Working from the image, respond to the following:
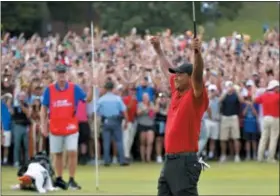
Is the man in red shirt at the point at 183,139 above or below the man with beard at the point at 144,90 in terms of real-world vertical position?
below

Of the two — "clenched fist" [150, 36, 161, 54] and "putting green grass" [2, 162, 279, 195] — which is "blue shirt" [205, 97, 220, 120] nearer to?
"putting green grass" [2, 162, 279, 195]

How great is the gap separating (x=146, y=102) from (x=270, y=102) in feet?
9.51

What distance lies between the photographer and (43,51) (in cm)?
2880

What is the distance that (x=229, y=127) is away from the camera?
25641 mm

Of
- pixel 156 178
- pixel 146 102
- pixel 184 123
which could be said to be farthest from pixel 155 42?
pixel 146 102

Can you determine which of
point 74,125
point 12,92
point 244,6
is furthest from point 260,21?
point 74,125

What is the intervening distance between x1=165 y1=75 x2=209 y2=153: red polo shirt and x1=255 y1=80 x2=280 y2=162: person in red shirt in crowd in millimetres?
13397

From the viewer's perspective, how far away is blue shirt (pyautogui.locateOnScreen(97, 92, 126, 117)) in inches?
948

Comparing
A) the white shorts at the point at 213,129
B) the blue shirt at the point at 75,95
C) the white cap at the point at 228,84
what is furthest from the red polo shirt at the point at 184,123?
the white shorts at the point at 213,129

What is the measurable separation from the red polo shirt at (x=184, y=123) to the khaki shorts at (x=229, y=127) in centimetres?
1430

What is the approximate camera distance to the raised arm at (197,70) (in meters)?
10.3

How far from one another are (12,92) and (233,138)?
562 centimetres

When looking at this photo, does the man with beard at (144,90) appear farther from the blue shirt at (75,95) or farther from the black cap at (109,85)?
the blue shirt at (75,95)

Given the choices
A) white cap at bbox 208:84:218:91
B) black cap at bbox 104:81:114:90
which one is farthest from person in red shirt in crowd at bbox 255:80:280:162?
black cap at bbox 104:81:114:90
